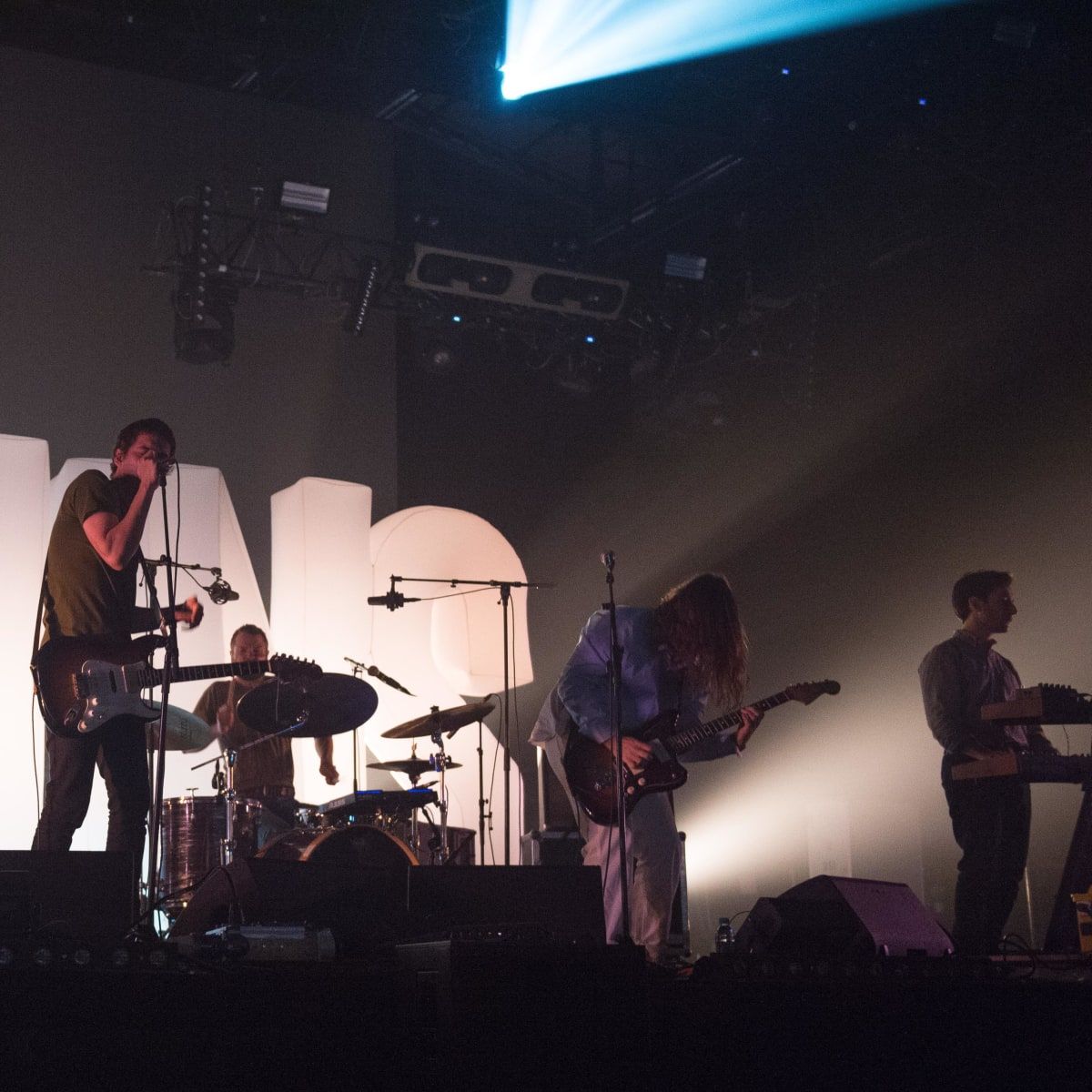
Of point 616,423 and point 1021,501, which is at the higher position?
point 616,423

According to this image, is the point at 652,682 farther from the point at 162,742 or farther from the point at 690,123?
the point at 690,123

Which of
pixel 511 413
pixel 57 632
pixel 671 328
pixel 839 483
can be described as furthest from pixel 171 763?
pixel 839 483

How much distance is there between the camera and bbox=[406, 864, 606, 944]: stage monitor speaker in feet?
12.9

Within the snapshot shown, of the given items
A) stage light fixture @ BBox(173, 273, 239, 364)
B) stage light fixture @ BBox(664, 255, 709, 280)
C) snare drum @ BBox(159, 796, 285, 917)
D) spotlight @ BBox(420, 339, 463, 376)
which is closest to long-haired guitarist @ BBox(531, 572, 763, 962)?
snare drum @ BBox(159, 796, 285, 917)

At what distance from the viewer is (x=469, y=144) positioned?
8.94 metres

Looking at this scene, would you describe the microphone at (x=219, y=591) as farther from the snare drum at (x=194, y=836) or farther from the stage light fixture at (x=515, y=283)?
the stage light fixture at (x=515, y=283)

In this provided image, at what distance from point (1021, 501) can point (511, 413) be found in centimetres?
376

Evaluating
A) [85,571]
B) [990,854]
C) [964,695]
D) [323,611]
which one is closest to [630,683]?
[964,695]

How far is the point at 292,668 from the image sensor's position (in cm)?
562

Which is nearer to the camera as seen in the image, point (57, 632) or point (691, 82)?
point (57, 632)

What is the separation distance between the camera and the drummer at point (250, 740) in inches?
285

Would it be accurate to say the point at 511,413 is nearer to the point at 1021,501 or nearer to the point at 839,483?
the point at 839,483

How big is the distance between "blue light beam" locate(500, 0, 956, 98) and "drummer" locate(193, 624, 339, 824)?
3.38 metres

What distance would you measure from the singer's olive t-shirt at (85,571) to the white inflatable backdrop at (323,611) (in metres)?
2.46
